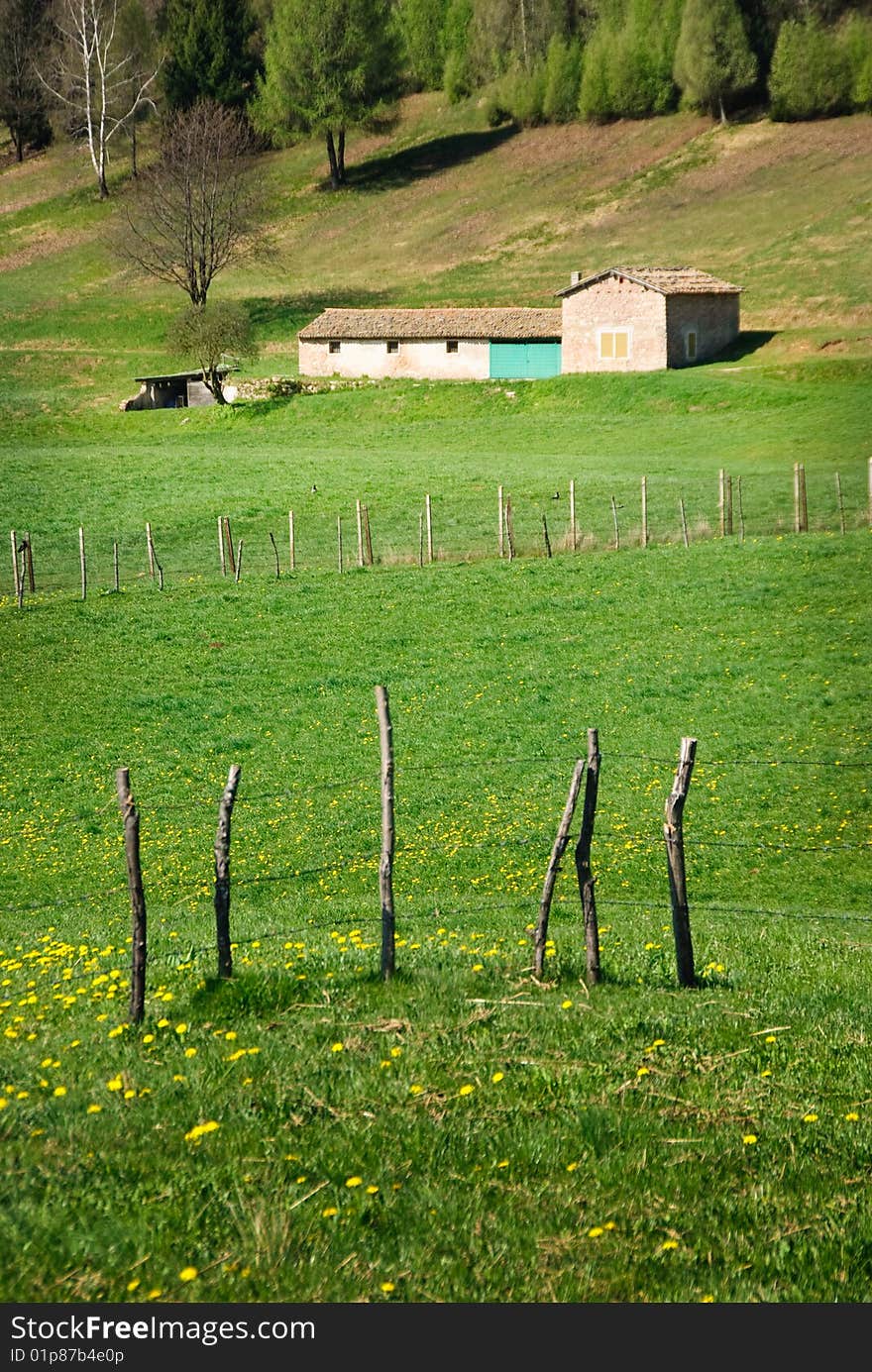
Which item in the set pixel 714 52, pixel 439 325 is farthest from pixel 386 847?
pixel 714 52

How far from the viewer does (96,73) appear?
130125 mm

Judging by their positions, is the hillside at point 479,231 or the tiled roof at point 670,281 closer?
the tiled roof at point 670,281

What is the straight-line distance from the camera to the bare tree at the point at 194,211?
87.4 m

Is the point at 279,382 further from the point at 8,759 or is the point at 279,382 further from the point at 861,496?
the point at 8,759

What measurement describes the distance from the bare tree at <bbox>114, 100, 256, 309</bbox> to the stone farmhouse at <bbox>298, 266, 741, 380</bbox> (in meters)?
11.2

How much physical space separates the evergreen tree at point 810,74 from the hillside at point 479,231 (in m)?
2.01

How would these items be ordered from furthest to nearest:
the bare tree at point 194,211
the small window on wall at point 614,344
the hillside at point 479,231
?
1. the bare tree at point 194,211
2. the hillside at point 479,231
3. the small window on wall at point 614,344

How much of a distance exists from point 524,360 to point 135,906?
227 ft

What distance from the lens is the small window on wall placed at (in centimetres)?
7244

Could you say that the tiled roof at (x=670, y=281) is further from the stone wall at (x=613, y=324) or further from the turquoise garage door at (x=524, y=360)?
the turquoise garage door at (x=524, y=360)

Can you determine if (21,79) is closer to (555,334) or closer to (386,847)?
(555,334)

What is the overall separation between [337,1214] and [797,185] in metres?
108

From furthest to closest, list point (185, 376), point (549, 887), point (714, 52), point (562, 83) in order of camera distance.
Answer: point (562, 83), point (714, 52), point (185, 376), point (549, 887)

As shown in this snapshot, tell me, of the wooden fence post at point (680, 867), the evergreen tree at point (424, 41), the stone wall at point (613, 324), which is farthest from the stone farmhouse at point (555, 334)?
the evergreen tree at point (424, 41)
